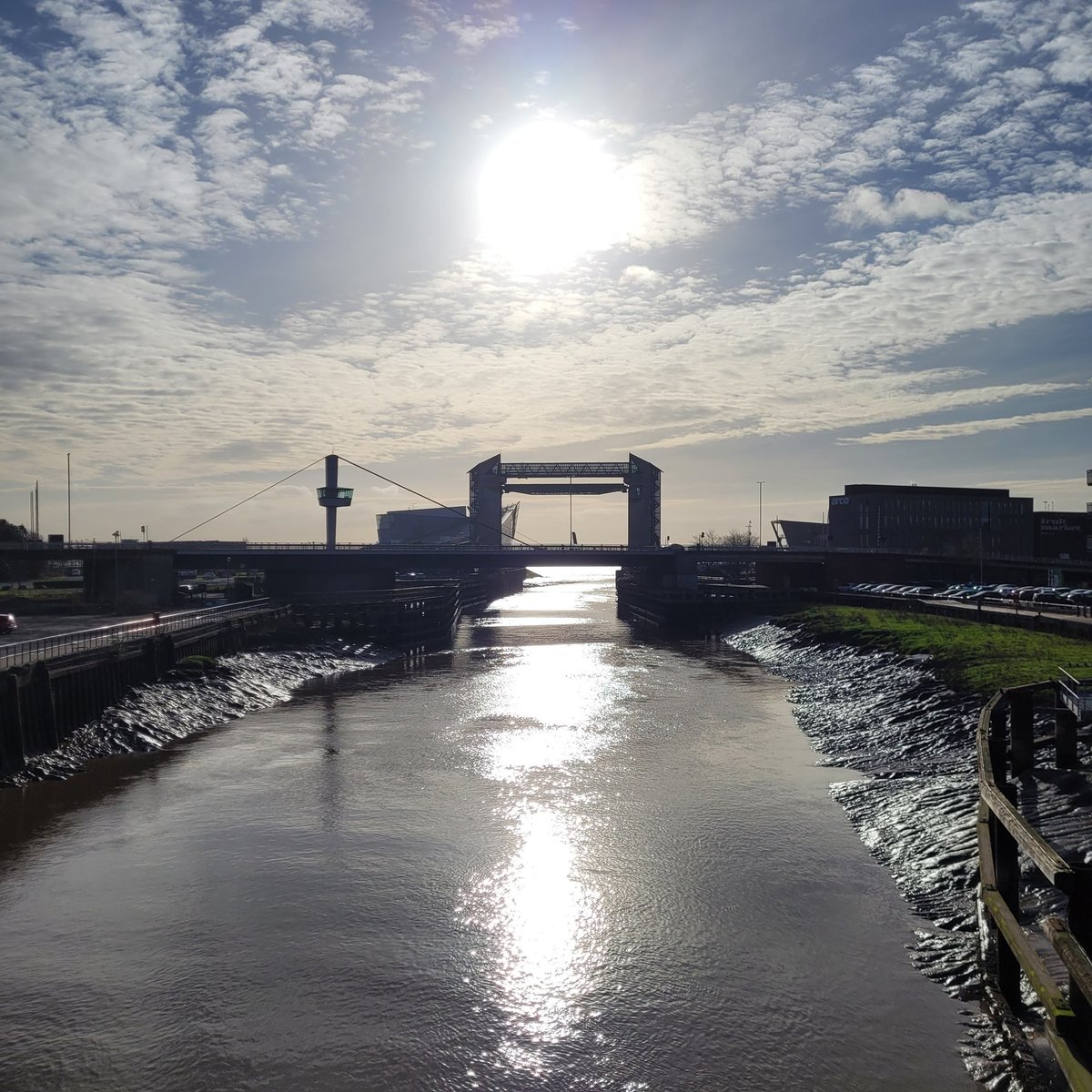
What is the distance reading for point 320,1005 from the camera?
581 inches

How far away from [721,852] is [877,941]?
5.54 meters

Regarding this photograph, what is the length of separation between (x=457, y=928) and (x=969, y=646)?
31.1 meters

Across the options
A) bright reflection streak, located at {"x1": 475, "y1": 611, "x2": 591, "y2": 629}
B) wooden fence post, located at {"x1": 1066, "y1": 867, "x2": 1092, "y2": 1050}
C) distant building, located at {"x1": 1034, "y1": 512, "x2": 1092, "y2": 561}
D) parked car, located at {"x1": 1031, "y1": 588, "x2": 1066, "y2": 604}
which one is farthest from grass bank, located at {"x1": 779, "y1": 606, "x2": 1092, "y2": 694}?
distant building, located at {"x1": 1034, "y1": 512, "x2": 1092, "y2": 561}

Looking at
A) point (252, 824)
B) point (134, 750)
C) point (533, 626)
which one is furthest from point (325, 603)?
point (252, 824)

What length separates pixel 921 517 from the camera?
174m

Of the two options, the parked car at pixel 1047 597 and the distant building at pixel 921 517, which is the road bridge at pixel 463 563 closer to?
the parked car at pixel 1047 597

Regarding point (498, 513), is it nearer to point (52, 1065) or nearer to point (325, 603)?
point (325, 603)

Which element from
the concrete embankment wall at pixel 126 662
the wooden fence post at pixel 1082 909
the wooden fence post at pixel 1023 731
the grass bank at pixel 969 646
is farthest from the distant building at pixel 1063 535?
the wooden fence post at pixel 1082 909

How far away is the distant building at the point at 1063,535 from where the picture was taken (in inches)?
5389

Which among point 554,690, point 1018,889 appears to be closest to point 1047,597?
point 554,690

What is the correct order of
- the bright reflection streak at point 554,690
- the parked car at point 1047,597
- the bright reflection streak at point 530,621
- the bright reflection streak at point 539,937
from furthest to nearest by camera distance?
1. the bright reflection streak at point 530,621
2. the parked car at point 1047,597
3. the bright reflection streak at point 554,690
4. the bright reflection streak at point 539,937

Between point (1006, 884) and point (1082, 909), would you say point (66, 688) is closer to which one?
point (1006, 884)

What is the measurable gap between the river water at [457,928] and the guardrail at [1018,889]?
2.37m

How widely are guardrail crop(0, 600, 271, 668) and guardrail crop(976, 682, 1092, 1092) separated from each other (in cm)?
3063
